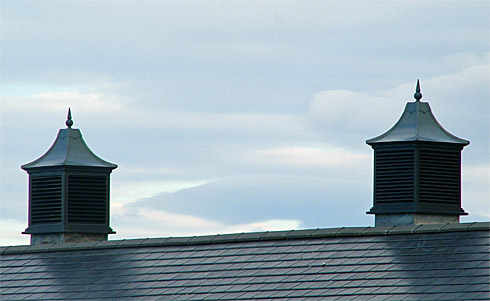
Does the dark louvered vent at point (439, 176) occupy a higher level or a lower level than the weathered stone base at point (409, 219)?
higher

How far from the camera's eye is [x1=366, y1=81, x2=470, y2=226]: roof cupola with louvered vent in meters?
31.2

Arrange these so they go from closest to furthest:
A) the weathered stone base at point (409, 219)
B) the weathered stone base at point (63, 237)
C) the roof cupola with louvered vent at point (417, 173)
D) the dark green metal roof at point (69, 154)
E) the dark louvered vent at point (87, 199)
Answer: the weathered stone base at point (409, 219) < the roof cupola with louvered vent at point (417, 173) < the weathered stone base at point (63, 237) < the dark louvered vent at point (87, 199) < the dark green metal roof at point (69, 154)

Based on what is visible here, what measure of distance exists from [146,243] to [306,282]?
234 inches

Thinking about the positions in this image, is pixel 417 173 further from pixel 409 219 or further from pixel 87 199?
pixel 87 199

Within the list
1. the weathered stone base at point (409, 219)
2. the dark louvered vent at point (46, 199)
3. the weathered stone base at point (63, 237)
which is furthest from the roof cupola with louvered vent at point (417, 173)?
the dark louvered vent at point (46, 199)

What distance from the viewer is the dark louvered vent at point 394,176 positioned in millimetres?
31328

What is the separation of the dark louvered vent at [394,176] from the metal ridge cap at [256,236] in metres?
2.47

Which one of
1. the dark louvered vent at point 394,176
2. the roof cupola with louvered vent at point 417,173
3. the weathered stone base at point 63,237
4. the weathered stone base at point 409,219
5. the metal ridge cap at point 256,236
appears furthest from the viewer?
the weathered stone base at point 63,237

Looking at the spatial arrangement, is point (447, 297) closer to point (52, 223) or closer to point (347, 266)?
point (347, 266)

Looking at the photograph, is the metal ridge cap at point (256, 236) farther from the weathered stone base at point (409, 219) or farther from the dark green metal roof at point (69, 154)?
the dark green metal roof at point (69, 154)

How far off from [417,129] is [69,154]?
401 inches

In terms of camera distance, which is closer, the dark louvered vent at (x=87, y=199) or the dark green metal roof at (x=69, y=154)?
the dark louvered vent at (x=87, y=199)

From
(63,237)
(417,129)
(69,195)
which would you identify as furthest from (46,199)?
(417,129)

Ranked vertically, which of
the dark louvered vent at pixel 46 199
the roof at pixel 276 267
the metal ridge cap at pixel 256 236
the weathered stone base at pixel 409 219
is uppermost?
the dark louvered vent at pixel 46 199
